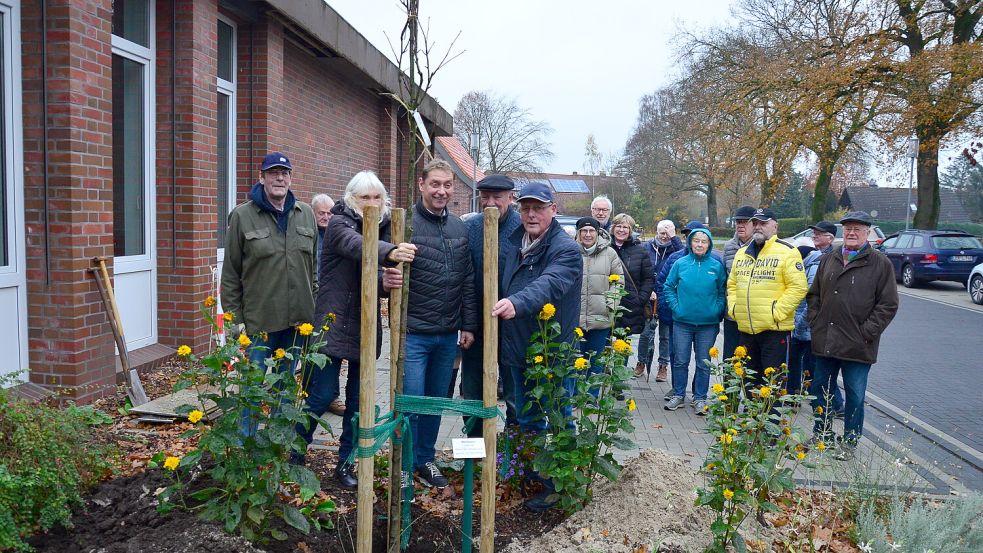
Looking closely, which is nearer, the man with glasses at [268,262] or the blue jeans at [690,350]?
the man with glasses at [268,262]

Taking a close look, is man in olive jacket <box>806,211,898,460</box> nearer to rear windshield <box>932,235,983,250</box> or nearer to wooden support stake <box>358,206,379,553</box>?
wooden support stake <box>358,206,379,553</box>

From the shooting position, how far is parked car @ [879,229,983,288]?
20.7 m

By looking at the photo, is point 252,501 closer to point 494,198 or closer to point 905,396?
point 494,198

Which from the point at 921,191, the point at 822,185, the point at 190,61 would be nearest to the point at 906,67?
the point at 921,191

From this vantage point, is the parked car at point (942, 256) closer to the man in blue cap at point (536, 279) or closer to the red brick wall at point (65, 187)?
the man in blue cap at point (536, 279)

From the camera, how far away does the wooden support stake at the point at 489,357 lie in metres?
3.29

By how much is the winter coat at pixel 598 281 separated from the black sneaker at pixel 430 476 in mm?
2462

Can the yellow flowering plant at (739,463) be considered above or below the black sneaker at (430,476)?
above

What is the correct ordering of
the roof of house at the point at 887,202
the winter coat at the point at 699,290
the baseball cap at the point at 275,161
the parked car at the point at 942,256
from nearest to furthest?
the baseball cap at the point at 275,161, the winter coat at the point at 699,290, the parked car at the point at 942,256, the roof of house at the point at 887,202

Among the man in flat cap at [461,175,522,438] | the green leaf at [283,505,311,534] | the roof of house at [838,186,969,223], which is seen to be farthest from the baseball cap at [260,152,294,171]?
the roof of house at [838,186,969,223]

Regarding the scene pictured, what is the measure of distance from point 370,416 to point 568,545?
124cm

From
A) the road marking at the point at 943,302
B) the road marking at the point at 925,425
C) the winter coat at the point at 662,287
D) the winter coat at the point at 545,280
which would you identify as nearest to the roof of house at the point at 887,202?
the road marking at the point at 943,302

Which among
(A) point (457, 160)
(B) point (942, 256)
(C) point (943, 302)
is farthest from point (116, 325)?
(A) point (457, 160)

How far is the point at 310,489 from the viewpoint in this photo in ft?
10.4
